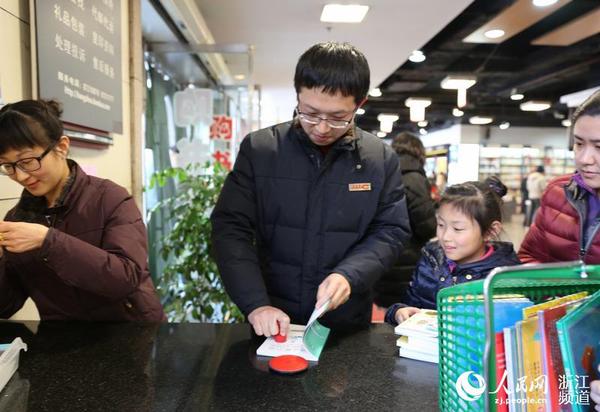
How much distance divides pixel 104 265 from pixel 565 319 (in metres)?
0.97

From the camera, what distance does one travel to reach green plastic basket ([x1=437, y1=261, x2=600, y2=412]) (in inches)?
23.6

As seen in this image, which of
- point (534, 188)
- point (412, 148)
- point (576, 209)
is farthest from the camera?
point (534, 188)

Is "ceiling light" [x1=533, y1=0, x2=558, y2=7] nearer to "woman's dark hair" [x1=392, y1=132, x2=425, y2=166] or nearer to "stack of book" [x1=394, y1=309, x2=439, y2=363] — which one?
"woman's dark hair" [x1=392, y1=132, x2=425, y2=166]

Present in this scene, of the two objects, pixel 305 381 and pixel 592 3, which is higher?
pixel 592 3

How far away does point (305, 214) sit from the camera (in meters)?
1.39

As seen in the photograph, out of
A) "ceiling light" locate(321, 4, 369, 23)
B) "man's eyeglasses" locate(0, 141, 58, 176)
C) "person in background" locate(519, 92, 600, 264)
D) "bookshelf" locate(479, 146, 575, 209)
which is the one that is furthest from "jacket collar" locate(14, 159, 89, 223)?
"bookshelf" locate(479, 146, 575, 209)

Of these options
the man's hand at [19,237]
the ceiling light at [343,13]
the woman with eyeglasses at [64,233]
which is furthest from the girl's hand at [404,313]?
the ceiling light at [343,13]

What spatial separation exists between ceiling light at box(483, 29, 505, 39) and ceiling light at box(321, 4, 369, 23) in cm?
155

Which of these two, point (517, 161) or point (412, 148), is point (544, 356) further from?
point (517, 161)

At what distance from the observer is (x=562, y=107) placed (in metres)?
11.1

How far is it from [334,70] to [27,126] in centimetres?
78

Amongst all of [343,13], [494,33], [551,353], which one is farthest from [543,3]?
[551,353]

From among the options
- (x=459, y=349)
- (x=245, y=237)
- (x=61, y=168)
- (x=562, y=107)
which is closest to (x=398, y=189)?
(x=245, y=237)

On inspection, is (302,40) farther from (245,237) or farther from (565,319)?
(565,319)
